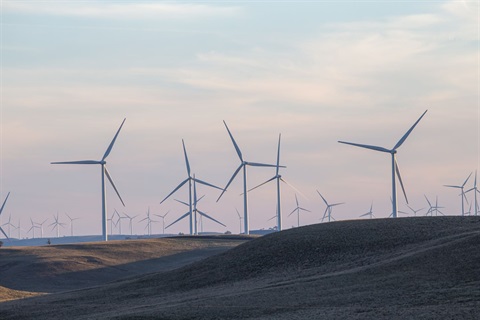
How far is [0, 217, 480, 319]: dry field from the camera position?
127 feet

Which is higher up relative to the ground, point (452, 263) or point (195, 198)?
point (195, 198)

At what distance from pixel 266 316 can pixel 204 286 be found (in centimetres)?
2305

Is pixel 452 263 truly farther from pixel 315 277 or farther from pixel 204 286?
pixel 204 286

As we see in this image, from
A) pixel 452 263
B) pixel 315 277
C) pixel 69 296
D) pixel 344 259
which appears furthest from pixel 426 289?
pixel 69 296

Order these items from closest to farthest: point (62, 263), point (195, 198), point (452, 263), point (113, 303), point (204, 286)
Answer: point (452, 263) < point (113, 303) < point (204, 286) < point (62, 263) < point (195, 198)

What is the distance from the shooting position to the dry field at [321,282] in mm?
38656

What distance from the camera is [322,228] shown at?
236 feet

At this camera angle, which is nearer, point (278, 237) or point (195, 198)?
point (278, 237)

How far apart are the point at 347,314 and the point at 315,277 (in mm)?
16762

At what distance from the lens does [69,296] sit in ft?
214

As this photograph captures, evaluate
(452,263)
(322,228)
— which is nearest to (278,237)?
(322,228)

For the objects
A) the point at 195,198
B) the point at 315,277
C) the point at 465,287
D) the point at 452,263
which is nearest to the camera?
the point at 465,287

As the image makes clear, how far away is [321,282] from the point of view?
49062 mm

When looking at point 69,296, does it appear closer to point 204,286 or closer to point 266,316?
point 204,286
